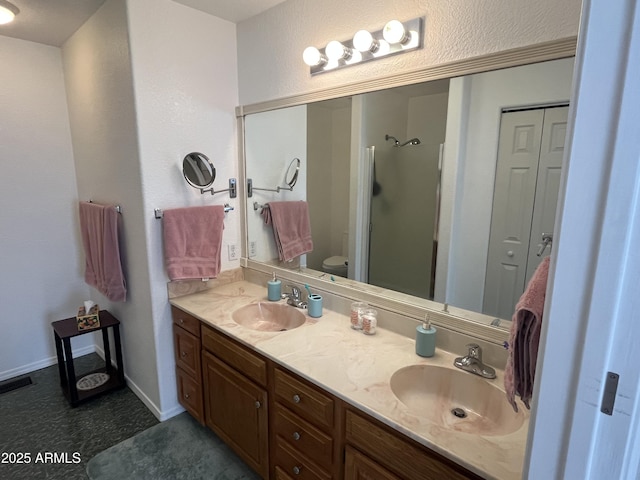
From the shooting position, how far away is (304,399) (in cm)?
137

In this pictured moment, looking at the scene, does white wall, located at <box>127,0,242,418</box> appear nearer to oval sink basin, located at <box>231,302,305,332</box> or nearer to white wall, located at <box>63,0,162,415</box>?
white wall, located at <box>63,0,162,415</box>

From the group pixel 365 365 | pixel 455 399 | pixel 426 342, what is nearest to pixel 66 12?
pixel 365 365

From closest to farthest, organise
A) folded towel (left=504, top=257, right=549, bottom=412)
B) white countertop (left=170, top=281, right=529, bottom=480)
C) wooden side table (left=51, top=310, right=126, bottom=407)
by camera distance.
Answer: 1. folded towel (left=504, top=257, right=549, bottom=412)
2. white countertop (left=170, top=281, right=529, bottom=480)
3. wooden side table (left=51, top=310, right=126, bottom=407)

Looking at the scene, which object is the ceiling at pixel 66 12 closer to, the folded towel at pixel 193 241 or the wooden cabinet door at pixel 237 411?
the folded towel at pixel 193 241

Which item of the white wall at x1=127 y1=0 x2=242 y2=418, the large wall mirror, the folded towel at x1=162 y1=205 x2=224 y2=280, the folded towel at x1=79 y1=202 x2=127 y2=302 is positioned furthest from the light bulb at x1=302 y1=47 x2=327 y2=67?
the folded towel at x1=79 y1=202 x2=127 y2=302

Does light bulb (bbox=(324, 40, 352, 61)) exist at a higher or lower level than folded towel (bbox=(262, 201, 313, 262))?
higher

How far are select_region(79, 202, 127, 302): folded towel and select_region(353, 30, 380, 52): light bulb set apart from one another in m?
1.69

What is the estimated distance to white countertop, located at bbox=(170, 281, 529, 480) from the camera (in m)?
0.97

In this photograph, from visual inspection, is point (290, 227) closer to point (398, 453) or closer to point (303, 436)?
point (303, 436)

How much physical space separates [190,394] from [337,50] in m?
2.06

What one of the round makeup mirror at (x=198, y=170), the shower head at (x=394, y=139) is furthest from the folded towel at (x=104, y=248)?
the shower head at (x=394, y=139)

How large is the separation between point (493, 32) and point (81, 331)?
2.78 metres

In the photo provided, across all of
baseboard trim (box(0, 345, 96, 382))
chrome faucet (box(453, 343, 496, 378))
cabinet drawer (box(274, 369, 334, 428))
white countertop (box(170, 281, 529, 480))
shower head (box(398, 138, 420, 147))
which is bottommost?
baseboard trim (box(0, 345, 96, 382))

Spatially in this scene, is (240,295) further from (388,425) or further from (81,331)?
(388,425)
